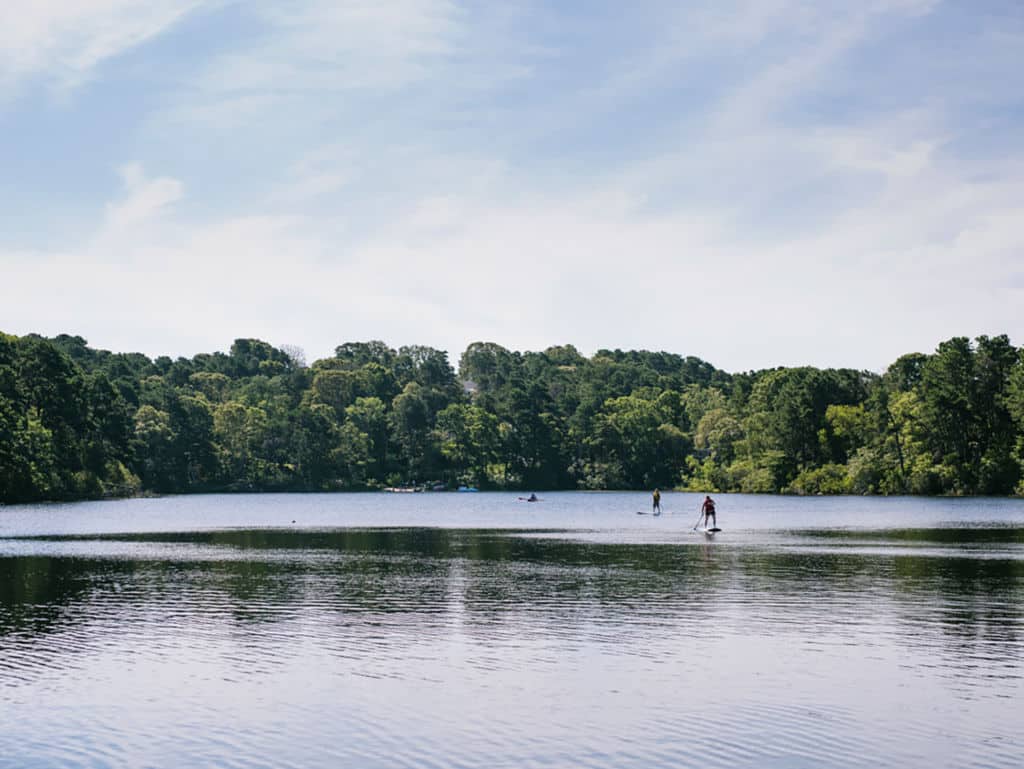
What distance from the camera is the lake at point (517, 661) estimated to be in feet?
66.0

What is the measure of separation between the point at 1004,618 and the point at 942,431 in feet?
451

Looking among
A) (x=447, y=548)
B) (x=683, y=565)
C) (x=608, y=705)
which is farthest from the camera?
(x=447, y=548)

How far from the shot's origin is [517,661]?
1086 inches

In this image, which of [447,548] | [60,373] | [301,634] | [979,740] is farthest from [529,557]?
[60,373]

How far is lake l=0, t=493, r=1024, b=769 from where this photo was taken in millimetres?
20125

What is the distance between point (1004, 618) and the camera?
33906mm

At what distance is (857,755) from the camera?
1927 centimetres

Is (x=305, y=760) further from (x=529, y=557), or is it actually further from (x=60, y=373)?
(x=60, y=373)

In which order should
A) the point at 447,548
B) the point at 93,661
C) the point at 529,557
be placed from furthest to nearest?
the point at 447,548 < the point at 529,557 < the point at 93,661

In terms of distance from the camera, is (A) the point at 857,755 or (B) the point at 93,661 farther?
(B) the point at 93,661

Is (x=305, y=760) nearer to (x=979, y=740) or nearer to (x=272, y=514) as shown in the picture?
(x=979, y=740)

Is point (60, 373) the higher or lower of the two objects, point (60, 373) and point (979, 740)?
the higher

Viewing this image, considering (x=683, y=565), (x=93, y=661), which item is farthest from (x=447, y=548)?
(x=93, y=661)

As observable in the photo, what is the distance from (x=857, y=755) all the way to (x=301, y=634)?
17.4 meters
